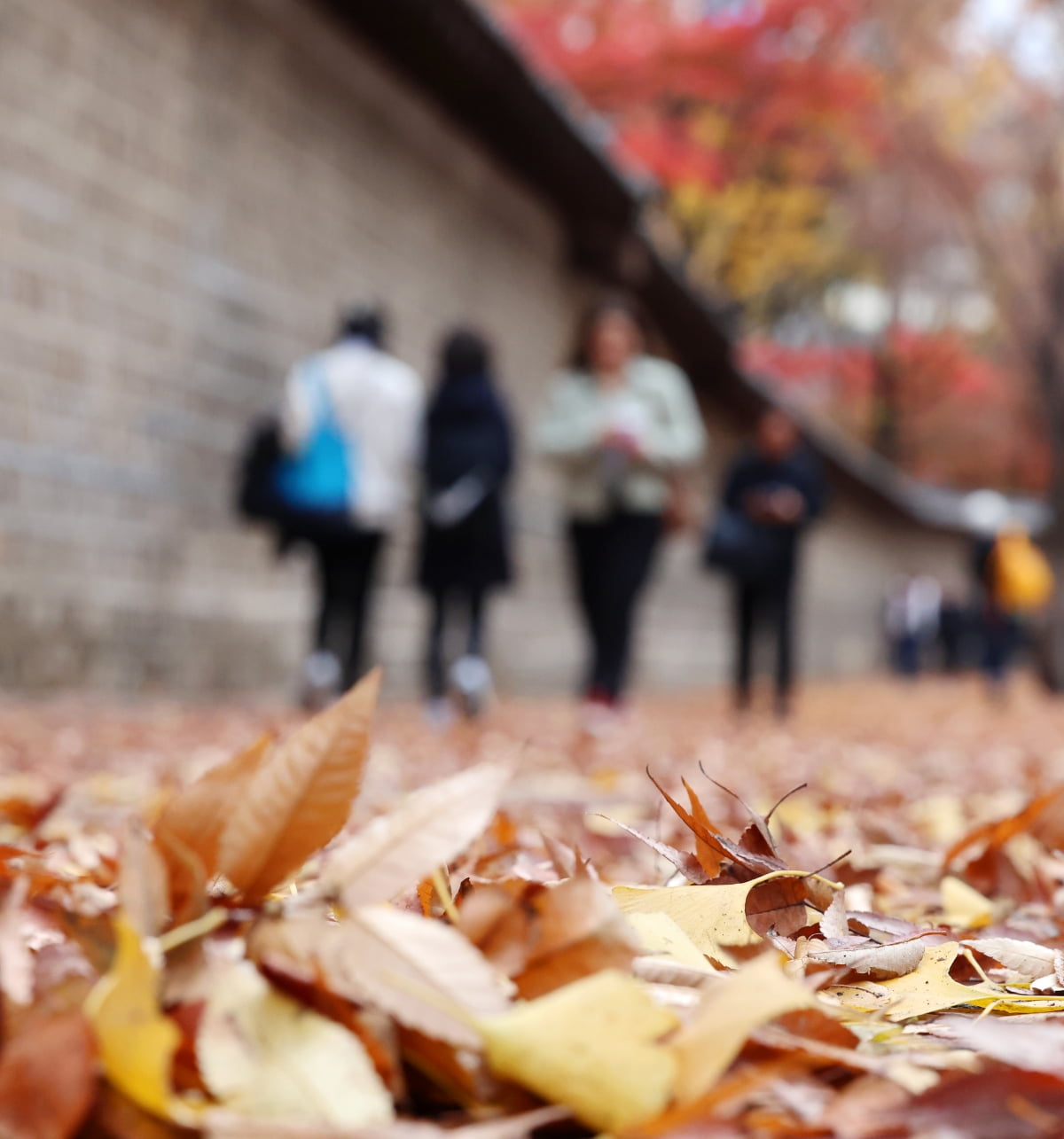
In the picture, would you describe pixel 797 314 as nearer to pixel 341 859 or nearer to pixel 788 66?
pixel 788 66

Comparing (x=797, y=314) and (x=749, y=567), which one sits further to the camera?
(x=797, y=314)

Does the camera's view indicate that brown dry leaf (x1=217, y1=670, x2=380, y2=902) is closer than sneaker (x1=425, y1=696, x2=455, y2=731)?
Yes

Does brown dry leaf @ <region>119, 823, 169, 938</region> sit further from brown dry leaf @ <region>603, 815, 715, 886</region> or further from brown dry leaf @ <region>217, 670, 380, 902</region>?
brown dry leaf @ <region>603, 815, 715, 886</region>

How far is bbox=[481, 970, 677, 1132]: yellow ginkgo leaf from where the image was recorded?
0.72 meters

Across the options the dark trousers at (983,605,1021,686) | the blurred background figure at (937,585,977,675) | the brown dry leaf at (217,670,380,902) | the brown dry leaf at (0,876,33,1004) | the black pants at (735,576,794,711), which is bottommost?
the blurred background figure at (937,585,977,675)

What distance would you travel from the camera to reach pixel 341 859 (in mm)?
893

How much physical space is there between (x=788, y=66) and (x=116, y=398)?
12.0 meters

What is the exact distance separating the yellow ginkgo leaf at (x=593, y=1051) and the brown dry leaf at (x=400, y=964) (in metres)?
0.02

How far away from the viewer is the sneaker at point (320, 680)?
613 cm

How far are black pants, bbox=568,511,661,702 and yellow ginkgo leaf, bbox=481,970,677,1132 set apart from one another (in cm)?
543

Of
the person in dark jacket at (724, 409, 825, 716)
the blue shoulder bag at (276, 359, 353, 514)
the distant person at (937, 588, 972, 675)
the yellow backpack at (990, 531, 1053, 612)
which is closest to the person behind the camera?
the blue shoulder bag at (276, 359, 353, 514)

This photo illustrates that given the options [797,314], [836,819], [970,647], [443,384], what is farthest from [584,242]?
[970,647]

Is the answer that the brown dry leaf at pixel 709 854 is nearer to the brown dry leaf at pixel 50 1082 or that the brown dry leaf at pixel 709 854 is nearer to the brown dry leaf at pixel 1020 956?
the brown dry leaf at pixel 1020 956

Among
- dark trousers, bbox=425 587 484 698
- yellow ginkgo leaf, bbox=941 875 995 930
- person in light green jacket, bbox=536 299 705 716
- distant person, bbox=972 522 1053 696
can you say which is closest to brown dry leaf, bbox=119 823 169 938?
yellow ginkgo leaf, bbox=941 875 995 930
